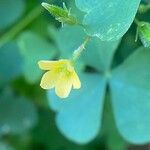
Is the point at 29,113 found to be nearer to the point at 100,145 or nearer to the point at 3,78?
the point at 3,78

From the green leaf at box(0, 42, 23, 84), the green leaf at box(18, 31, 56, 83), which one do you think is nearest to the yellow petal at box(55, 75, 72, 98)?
the green leaf at box(18, 31, 56, 83)

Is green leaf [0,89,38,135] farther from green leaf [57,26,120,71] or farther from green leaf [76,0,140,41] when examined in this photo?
green leaf [76,0,140,41]

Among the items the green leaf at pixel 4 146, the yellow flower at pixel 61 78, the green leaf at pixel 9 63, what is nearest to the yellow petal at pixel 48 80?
the yellow flower at pixel 61 78

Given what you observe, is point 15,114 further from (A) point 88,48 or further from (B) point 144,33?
(B) point 144,33

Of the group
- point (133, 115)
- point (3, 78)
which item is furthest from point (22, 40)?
point (133, 115)

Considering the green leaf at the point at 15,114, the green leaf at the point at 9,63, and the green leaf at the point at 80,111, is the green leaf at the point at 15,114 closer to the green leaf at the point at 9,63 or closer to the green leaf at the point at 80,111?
the green leaf at the point at 9,63

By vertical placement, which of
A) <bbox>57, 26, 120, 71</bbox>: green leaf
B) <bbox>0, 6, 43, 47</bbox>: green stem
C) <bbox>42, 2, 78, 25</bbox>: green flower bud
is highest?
<bbox>42, 2, 78, 25</bbox>: green flower bud
